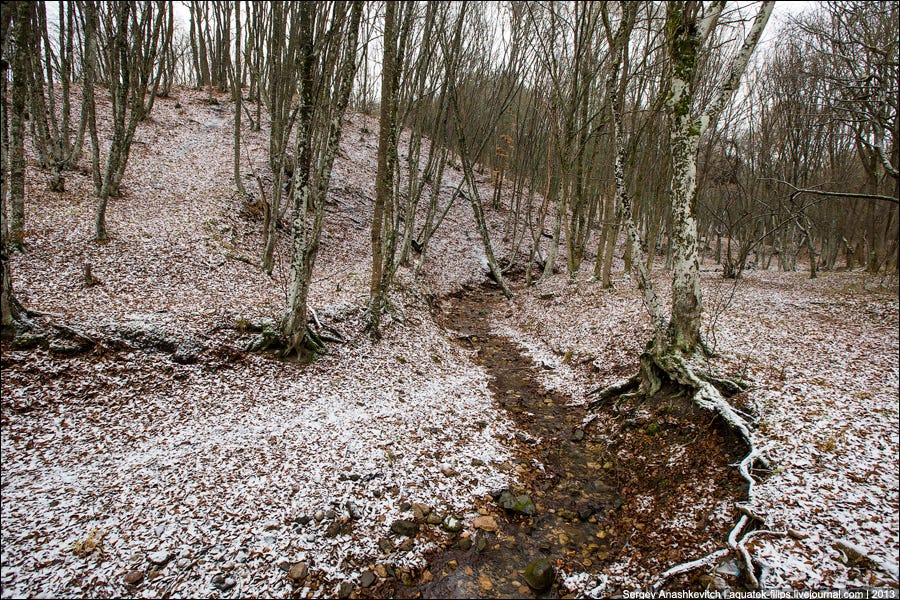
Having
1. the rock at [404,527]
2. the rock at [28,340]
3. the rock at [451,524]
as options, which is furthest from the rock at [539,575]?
the rock at [28,340]

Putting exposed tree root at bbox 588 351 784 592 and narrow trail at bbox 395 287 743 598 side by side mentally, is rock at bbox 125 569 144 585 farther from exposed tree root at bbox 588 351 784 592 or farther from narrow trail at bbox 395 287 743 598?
exposed tree root at bbox 588 351 784 592

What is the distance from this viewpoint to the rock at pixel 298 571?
405 cm

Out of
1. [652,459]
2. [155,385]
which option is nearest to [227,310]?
[155,385]

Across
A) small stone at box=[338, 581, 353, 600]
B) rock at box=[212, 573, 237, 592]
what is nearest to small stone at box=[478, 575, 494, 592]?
small stone at box=[338, 581, 353, 600]

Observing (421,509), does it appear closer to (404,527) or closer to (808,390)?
(404,527)

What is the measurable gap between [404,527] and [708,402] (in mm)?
4877

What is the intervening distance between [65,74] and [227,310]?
11201 millimetres

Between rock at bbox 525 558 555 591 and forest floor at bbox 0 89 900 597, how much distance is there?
0.36ft

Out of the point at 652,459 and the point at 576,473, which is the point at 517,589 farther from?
the point at 652,459

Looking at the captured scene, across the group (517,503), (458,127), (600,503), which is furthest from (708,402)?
(458,127)

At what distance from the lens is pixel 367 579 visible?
13.7ft

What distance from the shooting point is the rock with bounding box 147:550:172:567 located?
3967 millimetres

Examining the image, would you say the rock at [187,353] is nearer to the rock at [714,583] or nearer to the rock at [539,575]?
the rock at [539,575]

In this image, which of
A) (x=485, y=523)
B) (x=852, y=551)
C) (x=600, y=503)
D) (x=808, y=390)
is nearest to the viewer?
(x=852, y=551)
